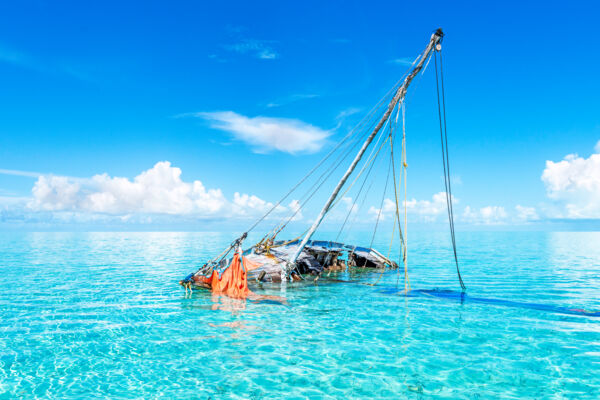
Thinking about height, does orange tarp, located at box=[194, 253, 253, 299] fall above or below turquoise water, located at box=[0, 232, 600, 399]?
above

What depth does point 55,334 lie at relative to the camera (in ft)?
49.3

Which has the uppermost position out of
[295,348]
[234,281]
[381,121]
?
[381,121]

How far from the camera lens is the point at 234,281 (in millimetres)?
23156

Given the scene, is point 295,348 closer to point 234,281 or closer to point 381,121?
point 234,281

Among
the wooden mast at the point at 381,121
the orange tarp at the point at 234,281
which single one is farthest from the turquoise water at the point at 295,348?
the wooden mast at the point at 381,121

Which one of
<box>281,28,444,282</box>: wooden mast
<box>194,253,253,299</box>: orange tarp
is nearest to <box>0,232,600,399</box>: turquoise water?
<box>194,253,253,299</box>: orange tarp

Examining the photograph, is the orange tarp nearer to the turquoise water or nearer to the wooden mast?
the turquoise water

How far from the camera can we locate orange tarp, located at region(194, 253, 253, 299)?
75.2ft

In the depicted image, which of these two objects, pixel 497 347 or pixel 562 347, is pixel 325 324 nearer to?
pixel 497 347

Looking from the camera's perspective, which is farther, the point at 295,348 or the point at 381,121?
the point at 381,121

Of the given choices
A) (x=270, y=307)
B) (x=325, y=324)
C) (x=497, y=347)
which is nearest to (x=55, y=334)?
(x=270, y=307)

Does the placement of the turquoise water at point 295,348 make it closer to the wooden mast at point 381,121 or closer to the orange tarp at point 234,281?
the orange tarp at point 234,281

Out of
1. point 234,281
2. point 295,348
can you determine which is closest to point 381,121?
point 234,281

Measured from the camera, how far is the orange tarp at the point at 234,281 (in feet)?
75.2
